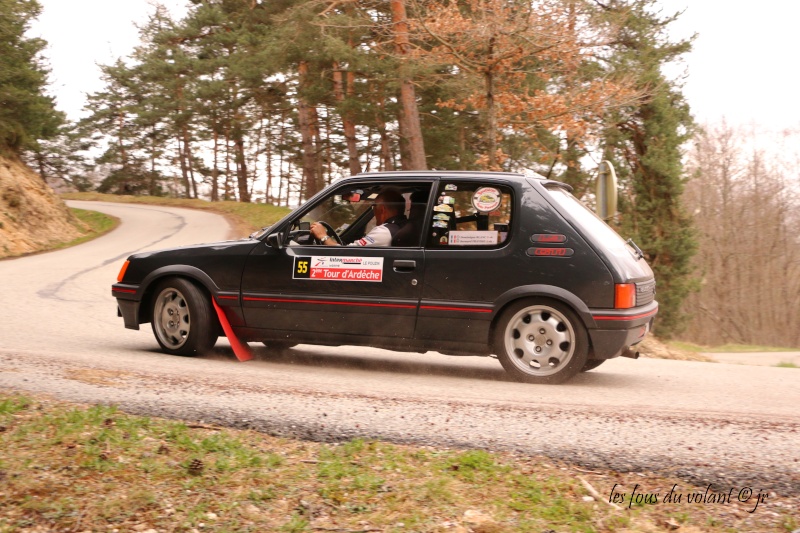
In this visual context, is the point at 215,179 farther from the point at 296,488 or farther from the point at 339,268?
the point at 296,488

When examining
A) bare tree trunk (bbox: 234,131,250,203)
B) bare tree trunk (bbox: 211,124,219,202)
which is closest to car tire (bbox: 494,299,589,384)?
bare tree trunk (bbox: 234,131,250,203)

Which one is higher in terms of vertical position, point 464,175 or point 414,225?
point 464,175

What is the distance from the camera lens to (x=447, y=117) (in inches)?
1037

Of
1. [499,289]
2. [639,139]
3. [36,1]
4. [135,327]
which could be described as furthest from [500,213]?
[36,1]

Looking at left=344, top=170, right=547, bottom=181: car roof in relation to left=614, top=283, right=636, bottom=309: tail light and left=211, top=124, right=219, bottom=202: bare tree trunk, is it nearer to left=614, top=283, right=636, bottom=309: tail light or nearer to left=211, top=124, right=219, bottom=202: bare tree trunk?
left=614, top=283, right=636, bottom=309: tail light

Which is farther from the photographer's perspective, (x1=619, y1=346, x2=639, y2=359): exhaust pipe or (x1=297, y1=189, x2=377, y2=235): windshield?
(x1=297, y1=189, x2=377, y2=235): windshield

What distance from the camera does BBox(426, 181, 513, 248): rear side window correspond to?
662 cm

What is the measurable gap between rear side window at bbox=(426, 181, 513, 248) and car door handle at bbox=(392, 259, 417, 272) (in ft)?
0.67

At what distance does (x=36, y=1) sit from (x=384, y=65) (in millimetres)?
14748

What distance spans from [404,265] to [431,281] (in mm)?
276

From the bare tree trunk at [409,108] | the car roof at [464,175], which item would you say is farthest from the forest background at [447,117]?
the car roof at [464,175]

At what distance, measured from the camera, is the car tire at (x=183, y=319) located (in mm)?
7375

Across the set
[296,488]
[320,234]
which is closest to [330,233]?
[320,234]

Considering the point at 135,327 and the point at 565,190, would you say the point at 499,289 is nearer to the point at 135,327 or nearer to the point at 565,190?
the point at 565,190
